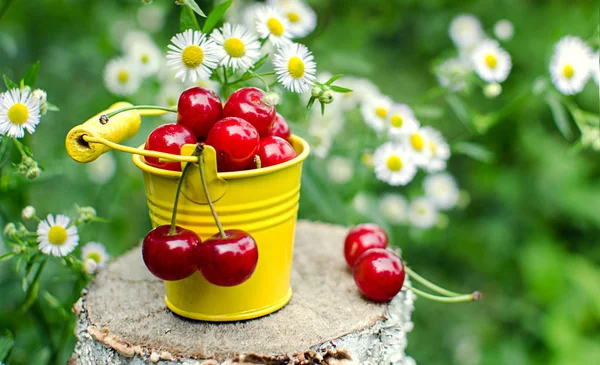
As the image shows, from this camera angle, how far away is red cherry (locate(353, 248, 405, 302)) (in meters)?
1.29

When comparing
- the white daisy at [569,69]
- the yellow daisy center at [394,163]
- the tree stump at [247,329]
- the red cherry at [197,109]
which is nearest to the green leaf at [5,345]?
the tree stump at [247,329]

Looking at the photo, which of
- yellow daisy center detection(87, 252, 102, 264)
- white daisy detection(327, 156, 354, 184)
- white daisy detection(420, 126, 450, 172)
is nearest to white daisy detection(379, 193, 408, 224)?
white daisy detection(327, 156, 354, 184)

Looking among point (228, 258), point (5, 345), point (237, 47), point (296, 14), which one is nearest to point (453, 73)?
point (296, 14)

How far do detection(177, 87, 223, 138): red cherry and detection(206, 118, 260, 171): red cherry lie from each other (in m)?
0.07

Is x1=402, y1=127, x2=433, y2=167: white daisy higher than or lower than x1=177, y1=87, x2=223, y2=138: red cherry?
lower

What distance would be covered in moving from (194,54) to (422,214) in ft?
3.98

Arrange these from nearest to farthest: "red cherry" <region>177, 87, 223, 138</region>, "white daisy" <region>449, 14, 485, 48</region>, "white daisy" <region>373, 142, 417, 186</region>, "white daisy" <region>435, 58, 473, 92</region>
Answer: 1. "red cherry" <region>177, 87, 223, 138</region>
2. "white daisy" <region>373, 142, 417, 186</region>
3. "white daisy" <region>435, 58, 473, 92</region>
4. "white daisy" <region>449, 14, 485, 48</region>

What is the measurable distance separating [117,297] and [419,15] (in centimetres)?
186

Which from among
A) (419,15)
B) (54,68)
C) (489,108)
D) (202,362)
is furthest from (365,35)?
(202,362)

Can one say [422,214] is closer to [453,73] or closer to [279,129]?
[453,73]

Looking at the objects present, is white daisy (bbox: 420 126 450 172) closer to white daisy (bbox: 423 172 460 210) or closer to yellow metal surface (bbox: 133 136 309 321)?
white daisy (bbox: 423 172 460 210)

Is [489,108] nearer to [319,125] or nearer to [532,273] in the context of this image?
[532,273]

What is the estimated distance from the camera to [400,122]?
174cm

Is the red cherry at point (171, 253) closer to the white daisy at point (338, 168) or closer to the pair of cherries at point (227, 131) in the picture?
the pair of cherries at point (227, 131)
